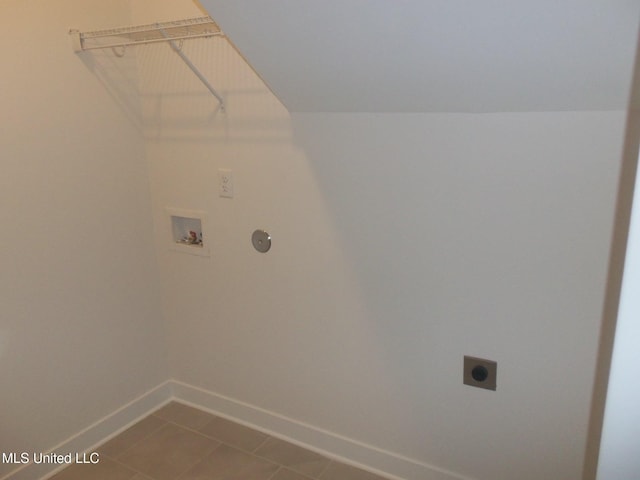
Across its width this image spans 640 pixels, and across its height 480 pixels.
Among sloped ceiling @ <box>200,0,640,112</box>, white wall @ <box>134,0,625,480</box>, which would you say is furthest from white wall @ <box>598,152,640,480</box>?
white wall @ <box>134,0,625,480</box>

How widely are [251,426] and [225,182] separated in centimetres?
112

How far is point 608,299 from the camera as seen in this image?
4.49ft

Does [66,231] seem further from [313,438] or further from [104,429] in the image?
[313,438]

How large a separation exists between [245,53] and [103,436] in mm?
1747

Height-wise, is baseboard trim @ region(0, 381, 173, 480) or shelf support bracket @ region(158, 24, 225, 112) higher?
shelf support bracket @ region(158, 24, 225, 112)

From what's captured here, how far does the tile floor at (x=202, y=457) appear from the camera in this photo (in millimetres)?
1925

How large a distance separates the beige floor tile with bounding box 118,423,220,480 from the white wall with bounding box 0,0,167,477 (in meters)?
0.24

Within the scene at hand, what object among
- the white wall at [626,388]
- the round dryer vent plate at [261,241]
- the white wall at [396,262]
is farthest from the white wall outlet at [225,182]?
the white wall at [626,388]

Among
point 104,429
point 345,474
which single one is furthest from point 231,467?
point 104,429

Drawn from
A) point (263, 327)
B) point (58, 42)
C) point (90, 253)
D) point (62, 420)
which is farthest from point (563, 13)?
point (62, 420)

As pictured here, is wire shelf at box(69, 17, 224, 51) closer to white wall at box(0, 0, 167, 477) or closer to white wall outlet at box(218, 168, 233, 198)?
white wall at box(0, 0, 167, 477)

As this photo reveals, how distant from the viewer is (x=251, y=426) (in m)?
2.23

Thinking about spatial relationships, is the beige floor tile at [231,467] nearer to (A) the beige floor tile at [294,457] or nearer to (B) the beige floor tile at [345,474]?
(A) the beige floor tile at [294,457]

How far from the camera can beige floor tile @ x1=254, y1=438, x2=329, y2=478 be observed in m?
1.95
